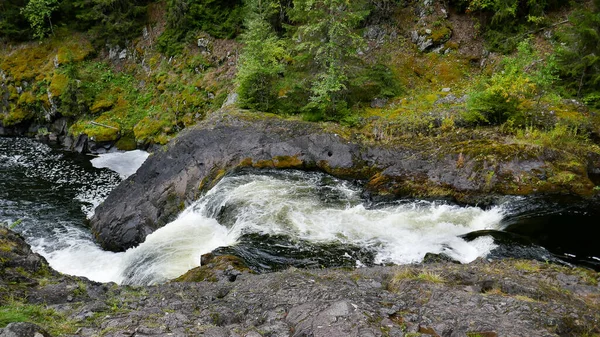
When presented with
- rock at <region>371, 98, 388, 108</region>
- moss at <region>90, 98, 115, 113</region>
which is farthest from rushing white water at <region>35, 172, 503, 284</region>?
moss at <region>90, 98, 115, 113</region>

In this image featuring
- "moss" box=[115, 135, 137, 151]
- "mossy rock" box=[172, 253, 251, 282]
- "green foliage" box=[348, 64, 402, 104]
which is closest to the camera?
"mossy rock" box=[172, 253, 251, 282]

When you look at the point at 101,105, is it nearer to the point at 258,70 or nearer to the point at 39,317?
the point at 258,70

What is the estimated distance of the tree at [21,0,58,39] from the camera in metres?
27.7

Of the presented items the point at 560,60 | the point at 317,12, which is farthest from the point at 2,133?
the point at 560,60

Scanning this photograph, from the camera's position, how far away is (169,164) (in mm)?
14656

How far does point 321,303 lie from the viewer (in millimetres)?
5348

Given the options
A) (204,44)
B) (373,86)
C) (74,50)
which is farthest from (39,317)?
(74,50)

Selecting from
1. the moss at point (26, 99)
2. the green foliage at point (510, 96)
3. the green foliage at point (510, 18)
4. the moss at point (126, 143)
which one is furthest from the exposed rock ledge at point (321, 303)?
the moss at point (26, 99)

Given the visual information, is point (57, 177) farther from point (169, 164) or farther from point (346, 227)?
point (346, 227)

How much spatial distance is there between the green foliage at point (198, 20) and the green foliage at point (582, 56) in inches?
696

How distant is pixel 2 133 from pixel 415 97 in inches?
1066

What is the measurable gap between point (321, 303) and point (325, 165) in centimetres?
880

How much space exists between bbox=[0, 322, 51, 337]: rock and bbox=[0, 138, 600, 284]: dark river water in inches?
215

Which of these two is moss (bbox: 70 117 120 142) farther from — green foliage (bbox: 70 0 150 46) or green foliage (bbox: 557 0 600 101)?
green foliage (bbox: 557 0 600 101)
